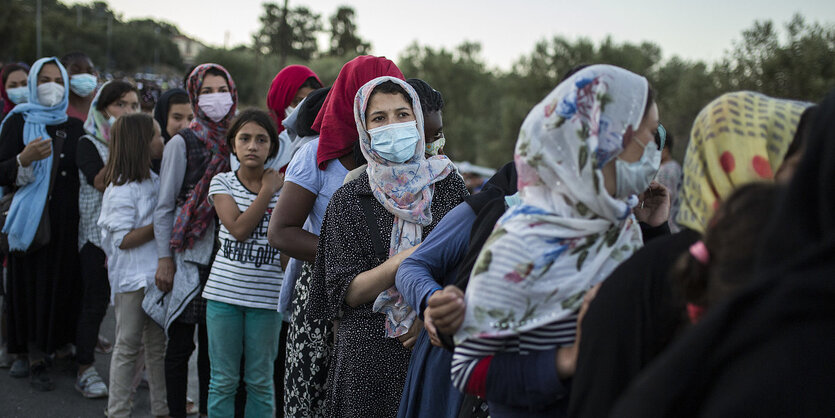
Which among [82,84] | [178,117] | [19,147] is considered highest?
[82,84]

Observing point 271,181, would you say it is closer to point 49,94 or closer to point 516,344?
point 516,344

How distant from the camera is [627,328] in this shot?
4.59 ft

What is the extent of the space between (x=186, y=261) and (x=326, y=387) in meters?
1.65

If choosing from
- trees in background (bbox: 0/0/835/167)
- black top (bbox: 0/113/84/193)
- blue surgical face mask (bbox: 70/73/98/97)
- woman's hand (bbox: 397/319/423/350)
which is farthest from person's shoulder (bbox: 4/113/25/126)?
trees in background (bbox: 0/0/835/167)

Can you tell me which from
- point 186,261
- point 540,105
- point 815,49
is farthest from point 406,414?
point 815,49

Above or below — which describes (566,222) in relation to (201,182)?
above

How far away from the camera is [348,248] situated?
2.80m

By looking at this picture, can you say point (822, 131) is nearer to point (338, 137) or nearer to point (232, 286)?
point (338, 137)

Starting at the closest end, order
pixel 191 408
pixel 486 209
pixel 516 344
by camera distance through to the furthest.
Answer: pixel 516 344
pixel 486 209
pixel 191 408

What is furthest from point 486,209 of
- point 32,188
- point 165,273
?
point 32,188

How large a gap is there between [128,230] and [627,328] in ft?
12.8

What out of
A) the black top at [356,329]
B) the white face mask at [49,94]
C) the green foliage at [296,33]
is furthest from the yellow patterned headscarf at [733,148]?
the green foliage at [296,33]

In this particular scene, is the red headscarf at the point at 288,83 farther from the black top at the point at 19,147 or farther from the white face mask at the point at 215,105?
the black top at the point at 19,147

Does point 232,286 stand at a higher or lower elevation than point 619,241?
lower
